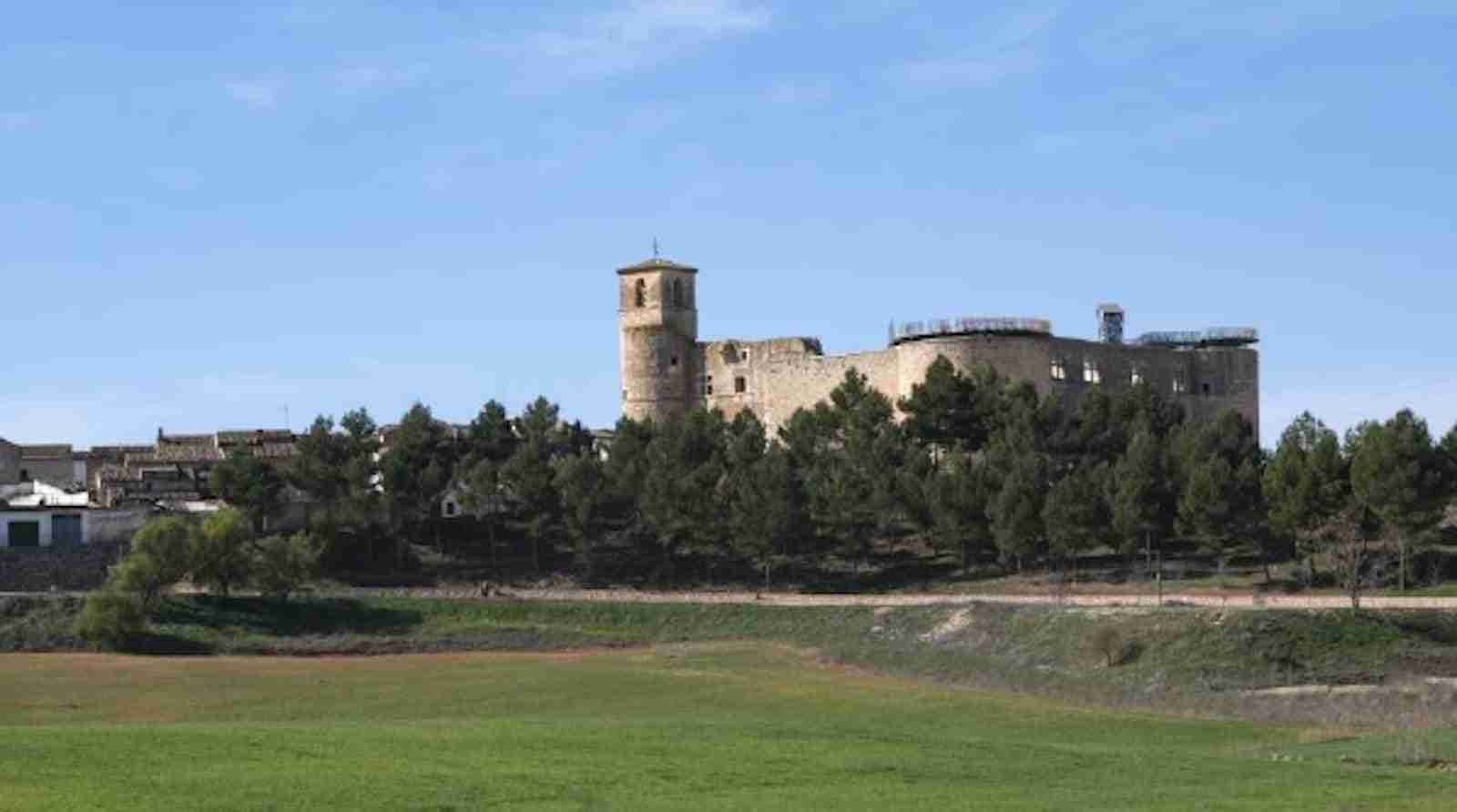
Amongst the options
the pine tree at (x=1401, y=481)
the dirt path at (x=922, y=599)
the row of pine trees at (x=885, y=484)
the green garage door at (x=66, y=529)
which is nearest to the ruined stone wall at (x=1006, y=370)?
the row of pine trees at (x=885, y=484)

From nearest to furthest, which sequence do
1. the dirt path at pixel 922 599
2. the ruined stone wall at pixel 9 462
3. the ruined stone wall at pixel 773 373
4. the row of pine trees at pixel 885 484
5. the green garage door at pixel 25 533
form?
the dirt path at pixel 922 599, the row of pine trees at pixel 885 484, the green garage door at pixel 25 533, the ruined stone wall at pixel 773 373, the ruined stone wall at pixel 9 462

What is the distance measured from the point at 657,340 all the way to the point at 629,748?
73.8 m

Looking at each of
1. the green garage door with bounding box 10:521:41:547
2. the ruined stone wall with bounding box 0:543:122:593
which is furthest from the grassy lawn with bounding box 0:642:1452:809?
the green garage door with bounding box 10:521:41:547

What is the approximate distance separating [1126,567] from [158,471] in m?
48.2

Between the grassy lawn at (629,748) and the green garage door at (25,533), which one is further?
the green garage door at (25,533)

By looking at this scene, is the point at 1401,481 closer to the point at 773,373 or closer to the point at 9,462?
the point at 773,373

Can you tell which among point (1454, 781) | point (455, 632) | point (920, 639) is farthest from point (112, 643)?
point (1454, 781)

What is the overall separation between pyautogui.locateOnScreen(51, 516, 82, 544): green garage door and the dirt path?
49.5ft

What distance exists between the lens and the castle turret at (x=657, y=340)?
119m

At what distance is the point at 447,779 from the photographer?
132 ft

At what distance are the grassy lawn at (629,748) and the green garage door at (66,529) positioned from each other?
32965mm

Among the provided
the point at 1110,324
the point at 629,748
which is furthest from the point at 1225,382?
the point at 629,748

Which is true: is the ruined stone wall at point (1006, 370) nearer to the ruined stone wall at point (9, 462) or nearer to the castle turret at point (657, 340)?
the castle turret at point (657, 340)

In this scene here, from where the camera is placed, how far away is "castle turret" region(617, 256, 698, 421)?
118812 mm
